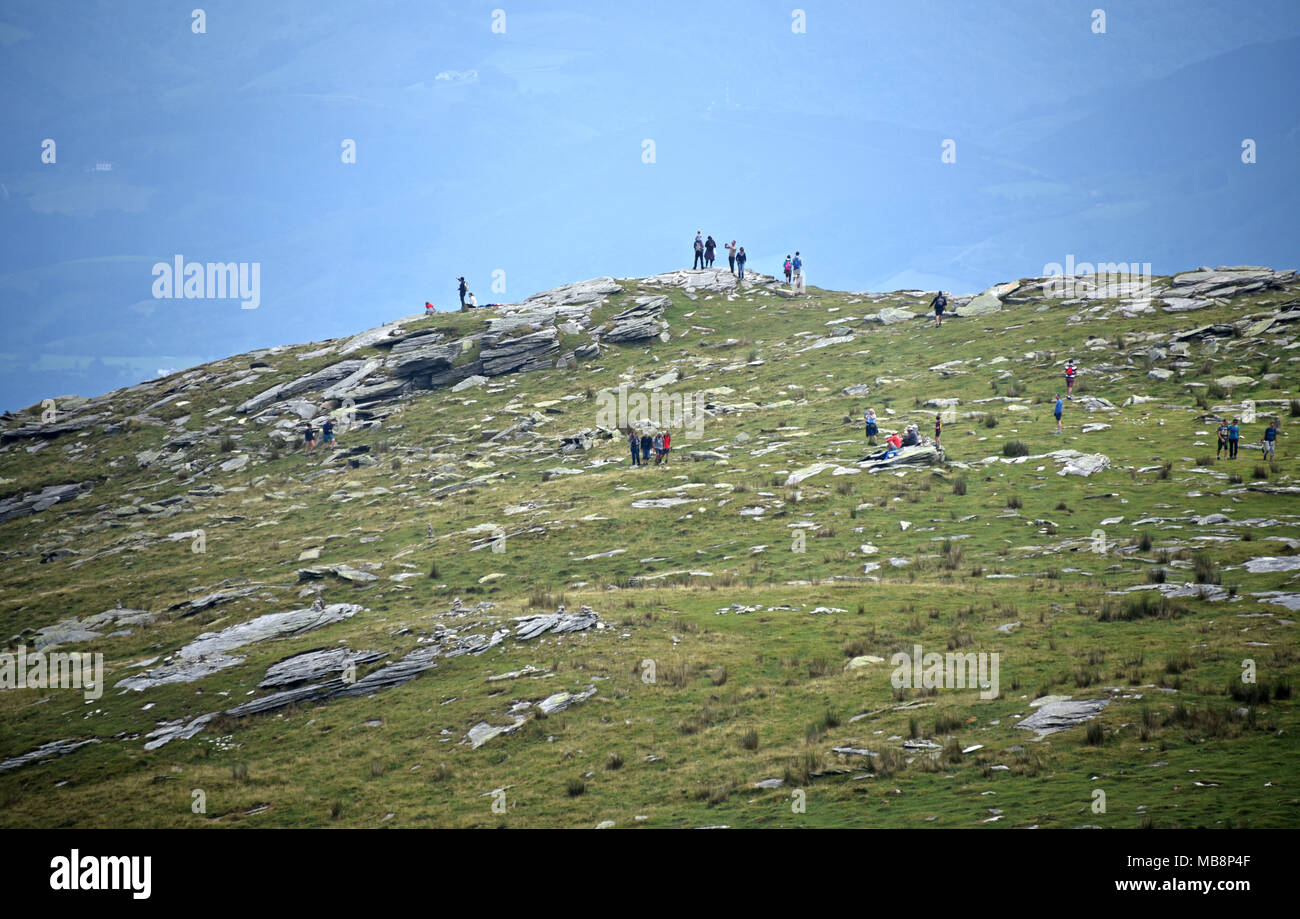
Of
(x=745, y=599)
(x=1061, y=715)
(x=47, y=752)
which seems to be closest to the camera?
(x=1061, y=715)

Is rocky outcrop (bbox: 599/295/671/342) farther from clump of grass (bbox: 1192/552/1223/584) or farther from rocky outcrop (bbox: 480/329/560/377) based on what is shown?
clump of grass (bbox: 1192/552/1223/584)

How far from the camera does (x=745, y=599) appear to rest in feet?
105

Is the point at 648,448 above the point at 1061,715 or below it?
above

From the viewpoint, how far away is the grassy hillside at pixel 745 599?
18.5m

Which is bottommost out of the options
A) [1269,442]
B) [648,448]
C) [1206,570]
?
[1206,570]

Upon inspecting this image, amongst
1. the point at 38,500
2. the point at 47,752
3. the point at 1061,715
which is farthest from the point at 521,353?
the point at 1061,715

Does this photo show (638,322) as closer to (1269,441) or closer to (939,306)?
(939,306)

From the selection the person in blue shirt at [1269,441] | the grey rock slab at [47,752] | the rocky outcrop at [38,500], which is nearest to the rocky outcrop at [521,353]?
the rocky outcrop at [38,500]

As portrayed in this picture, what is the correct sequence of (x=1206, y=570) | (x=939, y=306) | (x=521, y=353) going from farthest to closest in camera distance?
(x=521, y=353)
(x=939, y=306)
(x=1206, y=570)

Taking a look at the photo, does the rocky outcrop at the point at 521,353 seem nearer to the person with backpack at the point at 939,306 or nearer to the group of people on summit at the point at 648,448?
the group of people on summit at the point at 648,448

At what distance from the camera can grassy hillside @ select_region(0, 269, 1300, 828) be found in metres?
18.5

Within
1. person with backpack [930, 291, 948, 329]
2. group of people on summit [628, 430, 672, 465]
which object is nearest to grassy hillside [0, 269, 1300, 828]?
group of people on summit [628, 430, 672, 465]

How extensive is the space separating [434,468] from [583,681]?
38.1 meters

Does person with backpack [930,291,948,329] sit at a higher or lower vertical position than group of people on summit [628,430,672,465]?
higher
